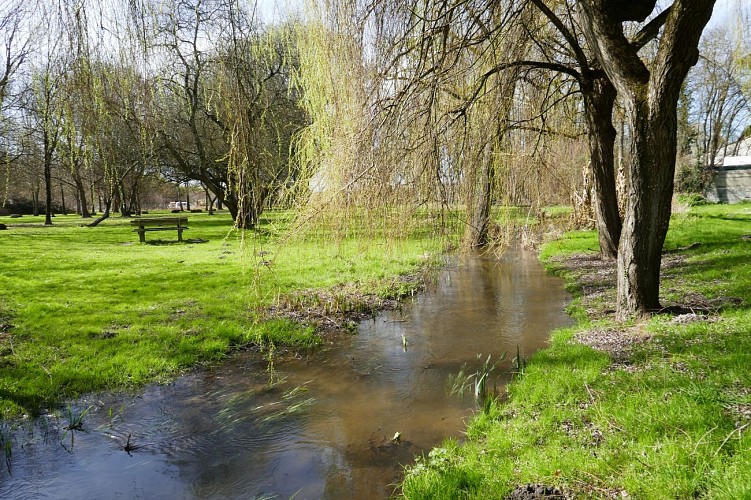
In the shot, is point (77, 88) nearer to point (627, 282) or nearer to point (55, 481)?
point (55, 481)

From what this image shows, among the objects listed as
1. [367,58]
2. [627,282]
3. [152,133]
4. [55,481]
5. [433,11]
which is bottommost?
[55,481]

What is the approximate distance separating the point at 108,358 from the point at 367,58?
447cm

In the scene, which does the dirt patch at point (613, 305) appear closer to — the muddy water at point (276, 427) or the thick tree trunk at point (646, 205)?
the thick tree trunk at point (646, 205)

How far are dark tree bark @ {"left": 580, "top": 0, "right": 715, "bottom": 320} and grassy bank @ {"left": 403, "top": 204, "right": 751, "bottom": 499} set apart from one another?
60 centimetres

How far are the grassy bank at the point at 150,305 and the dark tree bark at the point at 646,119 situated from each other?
95.7 inches

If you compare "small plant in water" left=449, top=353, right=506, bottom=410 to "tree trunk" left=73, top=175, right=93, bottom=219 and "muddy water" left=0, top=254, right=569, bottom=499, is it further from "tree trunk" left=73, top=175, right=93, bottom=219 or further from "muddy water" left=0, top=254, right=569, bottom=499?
"tree trunk" left=73, top=175, right=93, bottom=219

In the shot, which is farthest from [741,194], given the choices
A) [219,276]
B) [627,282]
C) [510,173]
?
[219,276]

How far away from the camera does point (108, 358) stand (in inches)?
217

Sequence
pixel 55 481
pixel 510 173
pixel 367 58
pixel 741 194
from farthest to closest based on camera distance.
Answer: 1. pixel 741 194
2. pixel 510 173
3. pixel 367 58
4. pixel 55 481

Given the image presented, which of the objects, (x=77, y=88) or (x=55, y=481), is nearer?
(x=77, y=88)

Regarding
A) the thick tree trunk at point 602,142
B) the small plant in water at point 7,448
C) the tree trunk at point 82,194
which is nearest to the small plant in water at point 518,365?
the small plant in water at point 7,448

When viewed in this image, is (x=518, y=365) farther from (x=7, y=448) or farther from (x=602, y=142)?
(x=602, y=142)

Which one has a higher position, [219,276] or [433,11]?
[433,11]

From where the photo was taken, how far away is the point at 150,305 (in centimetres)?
754
